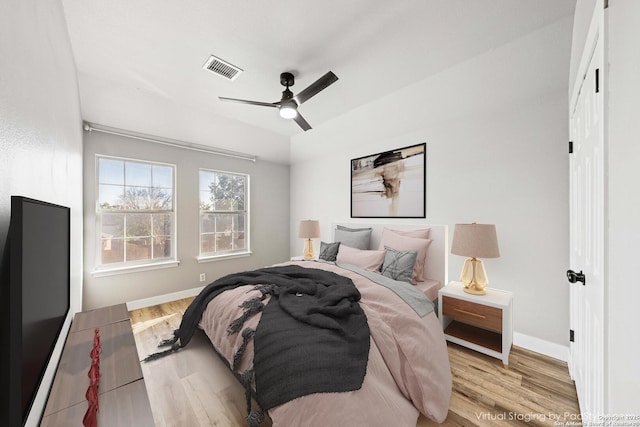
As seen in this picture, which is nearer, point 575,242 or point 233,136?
point 575,242

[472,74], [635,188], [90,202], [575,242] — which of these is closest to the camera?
[635,188]

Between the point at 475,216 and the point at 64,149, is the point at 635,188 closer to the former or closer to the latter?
the point at 475,216

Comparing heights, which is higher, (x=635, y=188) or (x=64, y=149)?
(x=64, y=149)

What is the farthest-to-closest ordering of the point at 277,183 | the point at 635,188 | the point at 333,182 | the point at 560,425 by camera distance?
1. the point at 277,183
2. the point at 333,182
3. the point at 560,425
4. the point at 635,188

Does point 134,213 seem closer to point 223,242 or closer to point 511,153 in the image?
point 223,242

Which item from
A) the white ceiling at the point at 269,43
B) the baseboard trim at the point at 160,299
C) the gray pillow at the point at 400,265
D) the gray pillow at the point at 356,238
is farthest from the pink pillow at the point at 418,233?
the baseboard trim at the point at 160,299

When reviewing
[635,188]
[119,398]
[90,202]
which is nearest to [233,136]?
[90,202]

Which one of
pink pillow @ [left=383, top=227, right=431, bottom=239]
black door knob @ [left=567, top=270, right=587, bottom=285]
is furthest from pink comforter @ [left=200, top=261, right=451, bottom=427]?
pink pillow @ [left=383, top=227, right=431, bottom=239]

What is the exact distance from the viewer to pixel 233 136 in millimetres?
3617

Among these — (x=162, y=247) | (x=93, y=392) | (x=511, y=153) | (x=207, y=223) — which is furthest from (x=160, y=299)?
(x=511, y=153)

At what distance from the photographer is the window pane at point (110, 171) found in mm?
3123

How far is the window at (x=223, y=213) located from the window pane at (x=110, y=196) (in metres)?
1.03

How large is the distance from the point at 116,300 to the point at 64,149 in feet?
8.19

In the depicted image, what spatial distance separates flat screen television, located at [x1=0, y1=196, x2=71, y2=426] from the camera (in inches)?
20.6
